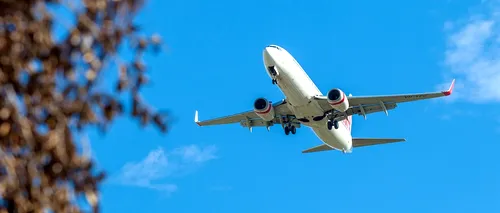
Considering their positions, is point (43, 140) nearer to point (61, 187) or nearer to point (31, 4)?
point (61, 187)

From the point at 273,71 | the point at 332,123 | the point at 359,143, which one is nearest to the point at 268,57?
the point at 273,71

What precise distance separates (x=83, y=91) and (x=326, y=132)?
54.1 metres

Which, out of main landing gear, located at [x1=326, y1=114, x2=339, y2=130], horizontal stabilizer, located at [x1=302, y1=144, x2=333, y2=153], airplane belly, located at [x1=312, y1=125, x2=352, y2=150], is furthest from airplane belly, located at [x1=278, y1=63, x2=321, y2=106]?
horizontal stabilizer, located at [x1=302, y1=144, x2=333, y2=153]

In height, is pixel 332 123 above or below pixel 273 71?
below

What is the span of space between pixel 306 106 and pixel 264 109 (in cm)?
404

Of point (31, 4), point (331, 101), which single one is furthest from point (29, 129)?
point (331, 101)

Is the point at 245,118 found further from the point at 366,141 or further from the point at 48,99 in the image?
the point at 48,99

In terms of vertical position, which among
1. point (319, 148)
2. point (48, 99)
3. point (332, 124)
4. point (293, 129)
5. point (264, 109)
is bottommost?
point (48, 99)

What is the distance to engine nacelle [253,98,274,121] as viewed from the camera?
5931 cm

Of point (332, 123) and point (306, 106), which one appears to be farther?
point (332, 123)

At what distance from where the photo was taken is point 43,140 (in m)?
7.28

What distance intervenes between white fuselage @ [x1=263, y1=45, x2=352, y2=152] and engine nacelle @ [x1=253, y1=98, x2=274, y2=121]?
6.13ft

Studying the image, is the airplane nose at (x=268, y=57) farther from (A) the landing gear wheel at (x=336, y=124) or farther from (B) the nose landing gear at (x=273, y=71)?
(A) the landing gear wheel at (x=336, y=124)

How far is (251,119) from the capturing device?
2608 inches
